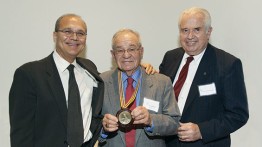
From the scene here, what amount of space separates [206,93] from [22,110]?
1.62 m

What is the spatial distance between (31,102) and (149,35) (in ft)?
6.50

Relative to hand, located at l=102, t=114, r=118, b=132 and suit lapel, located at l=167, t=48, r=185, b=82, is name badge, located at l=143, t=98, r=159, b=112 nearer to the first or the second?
hand, located at l=102, t=114, r=118, b=132

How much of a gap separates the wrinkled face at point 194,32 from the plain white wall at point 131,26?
0.89 meters

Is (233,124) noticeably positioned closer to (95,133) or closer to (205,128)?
(205,128)

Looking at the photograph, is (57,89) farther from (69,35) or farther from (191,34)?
(191,34)

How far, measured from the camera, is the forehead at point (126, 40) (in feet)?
9.15

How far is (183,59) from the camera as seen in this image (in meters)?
3.35

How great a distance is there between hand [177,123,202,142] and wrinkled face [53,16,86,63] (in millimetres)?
1163

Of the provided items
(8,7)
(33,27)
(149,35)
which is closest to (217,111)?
(149,35)

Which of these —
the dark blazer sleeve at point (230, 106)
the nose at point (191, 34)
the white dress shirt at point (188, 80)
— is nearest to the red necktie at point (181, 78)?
the white dress shirt at point (188, 80)

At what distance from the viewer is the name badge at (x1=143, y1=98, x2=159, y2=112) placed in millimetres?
2729

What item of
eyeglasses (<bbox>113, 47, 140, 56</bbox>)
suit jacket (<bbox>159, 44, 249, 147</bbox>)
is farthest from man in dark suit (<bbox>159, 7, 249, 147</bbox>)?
eyeglasses (<bbox>113, 47, 140, 56</bbox>)

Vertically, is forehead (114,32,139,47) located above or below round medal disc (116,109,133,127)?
above

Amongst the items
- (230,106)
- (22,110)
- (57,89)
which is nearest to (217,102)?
(230,106)
